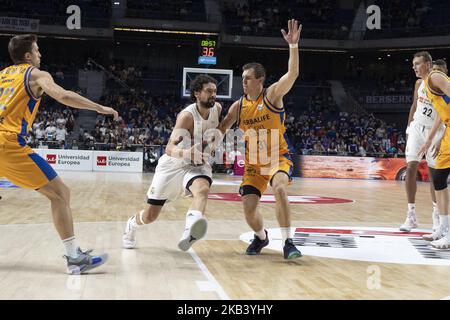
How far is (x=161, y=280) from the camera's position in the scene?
411 centimetres

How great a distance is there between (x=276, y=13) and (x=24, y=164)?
29455mm

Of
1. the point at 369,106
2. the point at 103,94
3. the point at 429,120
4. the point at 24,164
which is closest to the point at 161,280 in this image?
the point at 24,164

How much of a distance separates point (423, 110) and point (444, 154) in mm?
1521

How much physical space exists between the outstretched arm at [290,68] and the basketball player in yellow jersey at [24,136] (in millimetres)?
1733

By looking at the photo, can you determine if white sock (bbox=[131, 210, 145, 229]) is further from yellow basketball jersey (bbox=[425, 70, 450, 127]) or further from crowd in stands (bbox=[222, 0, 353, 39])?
crowd in stands (bbox=[222, 0, 353, 39])

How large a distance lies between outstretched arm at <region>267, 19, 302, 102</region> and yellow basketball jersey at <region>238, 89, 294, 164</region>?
0.12 meters

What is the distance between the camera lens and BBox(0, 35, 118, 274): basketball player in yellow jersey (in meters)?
4.14

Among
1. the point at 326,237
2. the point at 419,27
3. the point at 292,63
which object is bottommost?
the point at 326,237

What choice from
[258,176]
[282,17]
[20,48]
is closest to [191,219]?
[258,176]

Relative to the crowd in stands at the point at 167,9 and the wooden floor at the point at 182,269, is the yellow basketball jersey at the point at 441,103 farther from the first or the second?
the crowd in stands at the point at 167,9

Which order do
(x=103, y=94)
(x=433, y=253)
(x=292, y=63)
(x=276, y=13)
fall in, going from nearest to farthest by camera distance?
1. (x=292, y=63)
2. (x=433, y=253)
3. (x=103, y=94)
4. (x=276, y=13)

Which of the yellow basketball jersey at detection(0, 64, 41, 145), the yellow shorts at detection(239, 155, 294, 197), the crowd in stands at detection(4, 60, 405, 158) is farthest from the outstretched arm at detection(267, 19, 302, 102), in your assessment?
the crowd in stands at detection(4, 60, 405, 158)
